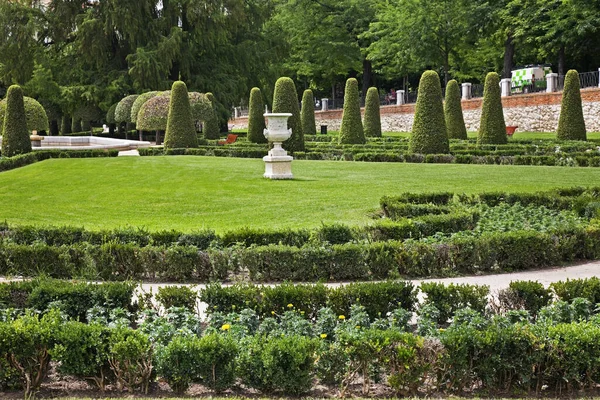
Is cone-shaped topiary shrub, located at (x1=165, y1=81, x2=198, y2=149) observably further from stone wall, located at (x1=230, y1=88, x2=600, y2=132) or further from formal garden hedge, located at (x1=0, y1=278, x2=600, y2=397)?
formal garden hedge, located at (x1=0, y1=278, x2=600, y2=397)

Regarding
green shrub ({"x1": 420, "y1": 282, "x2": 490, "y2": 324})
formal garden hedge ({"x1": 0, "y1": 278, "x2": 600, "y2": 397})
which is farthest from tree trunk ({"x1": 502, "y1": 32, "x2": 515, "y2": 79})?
formal garden hedge ({"x1": 0, "y1": 278, "x2": 600, "y2": 397})

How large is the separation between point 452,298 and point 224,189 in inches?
390

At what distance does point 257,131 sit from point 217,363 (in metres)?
25.9

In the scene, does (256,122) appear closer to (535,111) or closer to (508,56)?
(535,111)

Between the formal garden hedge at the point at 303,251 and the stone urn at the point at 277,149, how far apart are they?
7.26m

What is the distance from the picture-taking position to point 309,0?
1989 inches

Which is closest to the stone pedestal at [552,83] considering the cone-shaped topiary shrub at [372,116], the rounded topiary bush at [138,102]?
the cone-shaped topiary shrub at [372,116]

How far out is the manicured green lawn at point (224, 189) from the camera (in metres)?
12.4

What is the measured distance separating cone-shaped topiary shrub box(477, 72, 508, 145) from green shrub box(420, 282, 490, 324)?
66.7 feet

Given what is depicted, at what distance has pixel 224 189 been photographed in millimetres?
15648

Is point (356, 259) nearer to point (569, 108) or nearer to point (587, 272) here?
point (587, 272)

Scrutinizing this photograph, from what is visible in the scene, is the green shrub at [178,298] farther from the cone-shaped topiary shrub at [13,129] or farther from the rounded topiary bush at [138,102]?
the rounded topiary bush at [138,102]

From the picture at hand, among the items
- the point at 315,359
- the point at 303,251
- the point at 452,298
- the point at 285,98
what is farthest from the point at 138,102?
the point at 315,359

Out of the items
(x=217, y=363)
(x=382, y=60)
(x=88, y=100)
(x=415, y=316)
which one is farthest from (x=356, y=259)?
(x=382, y=60)
